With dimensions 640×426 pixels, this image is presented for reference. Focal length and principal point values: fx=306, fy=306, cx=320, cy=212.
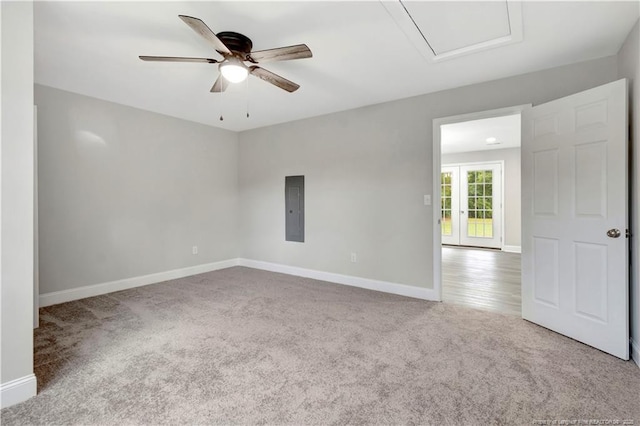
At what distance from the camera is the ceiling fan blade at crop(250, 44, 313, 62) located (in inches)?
82.1

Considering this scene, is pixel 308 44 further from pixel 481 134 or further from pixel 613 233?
pixel 481 134

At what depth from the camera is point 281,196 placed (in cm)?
501

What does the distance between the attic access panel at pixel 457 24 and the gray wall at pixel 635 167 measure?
0.79 m

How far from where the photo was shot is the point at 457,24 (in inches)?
88.2

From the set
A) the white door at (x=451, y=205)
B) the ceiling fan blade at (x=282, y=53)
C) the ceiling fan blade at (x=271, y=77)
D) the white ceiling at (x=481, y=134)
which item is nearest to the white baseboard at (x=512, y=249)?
the white door at (x=451, y=205)

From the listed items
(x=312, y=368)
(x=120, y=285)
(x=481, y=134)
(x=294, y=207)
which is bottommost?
(x=312, y=368)

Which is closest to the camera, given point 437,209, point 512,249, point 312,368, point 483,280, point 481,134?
point 312,368

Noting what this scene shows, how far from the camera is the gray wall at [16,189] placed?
1.67 metres

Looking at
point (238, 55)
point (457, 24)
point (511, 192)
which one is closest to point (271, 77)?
point (238, 55)

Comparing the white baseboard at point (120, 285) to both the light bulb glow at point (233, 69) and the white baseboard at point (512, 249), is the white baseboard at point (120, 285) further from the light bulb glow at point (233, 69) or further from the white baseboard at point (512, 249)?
the white baseboard at point (512, 249)

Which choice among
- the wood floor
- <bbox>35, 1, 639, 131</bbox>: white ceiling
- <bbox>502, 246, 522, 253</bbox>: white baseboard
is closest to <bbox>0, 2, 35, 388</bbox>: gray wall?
<bbox>35, 1, 639, 131</bbox>: white ceiling

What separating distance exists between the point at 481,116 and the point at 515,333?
85.1 inches

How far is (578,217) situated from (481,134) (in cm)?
389

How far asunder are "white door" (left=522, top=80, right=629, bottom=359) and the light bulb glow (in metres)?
2.64
